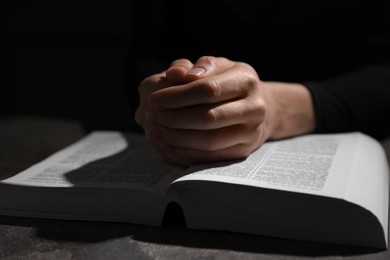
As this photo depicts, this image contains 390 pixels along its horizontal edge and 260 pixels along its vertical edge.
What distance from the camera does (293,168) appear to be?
0.58 meters

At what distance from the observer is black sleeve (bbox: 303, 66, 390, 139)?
85 centimetres

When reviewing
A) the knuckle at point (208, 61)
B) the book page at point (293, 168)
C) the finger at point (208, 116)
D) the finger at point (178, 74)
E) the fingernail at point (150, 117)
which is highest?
the knuckle at point (208, 61)

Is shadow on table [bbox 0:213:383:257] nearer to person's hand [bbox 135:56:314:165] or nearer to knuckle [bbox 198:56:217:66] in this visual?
person's hand [bbox 135:56:314:165]

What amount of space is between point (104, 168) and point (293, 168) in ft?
0.85

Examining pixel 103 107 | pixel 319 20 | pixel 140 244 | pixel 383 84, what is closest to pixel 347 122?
pixel 383 84

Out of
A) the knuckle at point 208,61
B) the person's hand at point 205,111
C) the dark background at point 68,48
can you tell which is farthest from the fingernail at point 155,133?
the dark background at point 68,48

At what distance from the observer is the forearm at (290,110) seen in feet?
2.46

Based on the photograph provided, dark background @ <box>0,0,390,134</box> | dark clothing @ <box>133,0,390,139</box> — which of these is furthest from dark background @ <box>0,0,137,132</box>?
dark clothing @ <box>133,0,390,139</box>

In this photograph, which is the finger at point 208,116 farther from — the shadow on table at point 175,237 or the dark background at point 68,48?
the dark background at point 68,48

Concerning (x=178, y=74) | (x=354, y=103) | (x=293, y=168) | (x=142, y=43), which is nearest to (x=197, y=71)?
(x=178, y=74)

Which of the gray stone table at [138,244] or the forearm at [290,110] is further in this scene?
the forearm at [290,110]

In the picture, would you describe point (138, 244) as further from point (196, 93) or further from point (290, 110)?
point (290, 110)

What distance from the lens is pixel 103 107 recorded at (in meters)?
1.61

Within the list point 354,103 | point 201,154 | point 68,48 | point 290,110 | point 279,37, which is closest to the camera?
point 201,154
